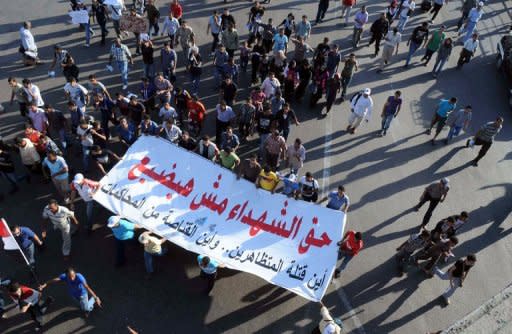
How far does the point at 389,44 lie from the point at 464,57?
139 inches

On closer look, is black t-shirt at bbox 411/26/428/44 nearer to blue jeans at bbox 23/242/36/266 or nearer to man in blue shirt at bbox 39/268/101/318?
man in blue shirt at bbox 39/268/101/318

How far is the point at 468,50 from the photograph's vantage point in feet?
58.4

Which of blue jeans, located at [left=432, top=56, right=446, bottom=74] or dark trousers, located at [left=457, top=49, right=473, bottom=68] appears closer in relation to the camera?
blue jeans, located at [left=432, top=56, right=446, bottom=74]

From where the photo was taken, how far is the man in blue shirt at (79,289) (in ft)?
28.3

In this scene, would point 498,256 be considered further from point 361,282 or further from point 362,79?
point 362,79

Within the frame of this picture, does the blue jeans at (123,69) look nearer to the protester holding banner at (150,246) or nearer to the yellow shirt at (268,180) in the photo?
the yellow shirt at (268,180)

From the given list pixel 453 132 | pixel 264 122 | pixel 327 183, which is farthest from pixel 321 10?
pixel 327 183

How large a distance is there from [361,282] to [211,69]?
31.7 feet

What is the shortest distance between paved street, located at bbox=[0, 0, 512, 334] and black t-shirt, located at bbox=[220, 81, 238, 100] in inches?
39.7

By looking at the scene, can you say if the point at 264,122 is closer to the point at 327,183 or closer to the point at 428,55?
the point at 327,183

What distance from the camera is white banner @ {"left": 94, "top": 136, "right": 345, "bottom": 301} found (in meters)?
9.53

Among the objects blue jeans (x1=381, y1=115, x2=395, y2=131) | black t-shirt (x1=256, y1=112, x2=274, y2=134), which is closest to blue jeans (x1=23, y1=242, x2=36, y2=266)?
black t-shirt (x1=256, y1=112, x2=274, y2=134)

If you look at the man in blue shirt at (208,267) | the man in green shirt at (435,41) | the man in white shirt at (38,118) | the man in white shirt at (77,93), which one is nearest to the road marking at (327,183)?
the man in blue shirt at (208,267)

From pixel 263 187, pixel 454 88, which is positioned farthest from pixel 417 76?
pixel 263 187
